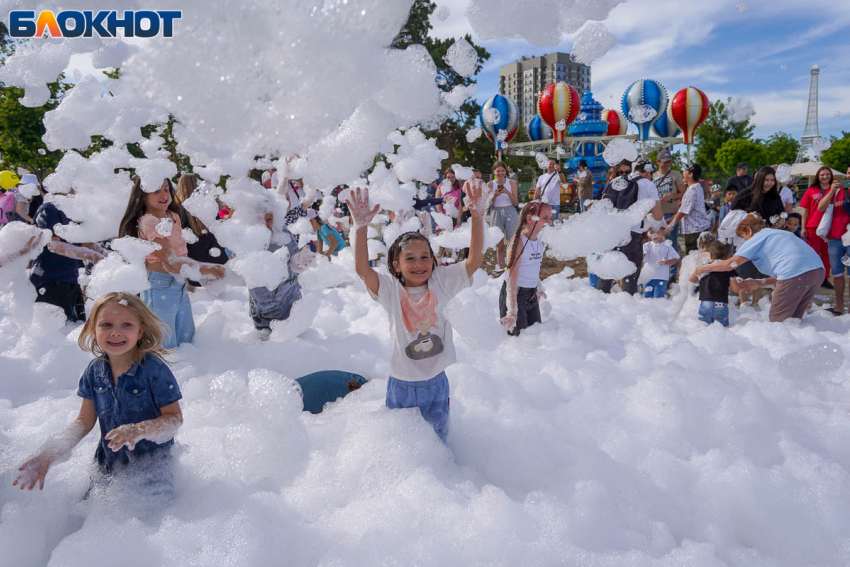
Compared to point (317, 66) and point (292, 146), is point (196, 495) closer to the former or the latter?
point (292, 146)

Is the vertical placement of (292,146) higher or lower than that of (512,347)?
higher

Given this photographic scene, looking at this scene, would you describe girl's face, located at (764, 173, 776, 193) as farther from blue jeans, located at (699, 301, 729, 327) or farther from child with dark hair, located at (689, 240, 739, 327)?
blue jeans, located at (699, 301, 729, 327)

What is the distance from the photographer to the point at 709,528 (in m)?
2.05

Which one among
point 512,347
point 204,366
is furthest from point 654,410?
point 204,366

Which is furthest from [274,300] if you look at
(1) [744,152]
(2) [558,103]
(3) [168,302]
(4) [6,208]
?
(1) [744,152]

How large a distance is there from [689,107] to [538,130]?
6281mm

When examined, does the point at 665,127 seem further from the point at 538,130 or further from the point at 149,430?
the point at 149,430

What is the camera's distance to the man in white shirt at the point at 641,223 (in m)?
5.02

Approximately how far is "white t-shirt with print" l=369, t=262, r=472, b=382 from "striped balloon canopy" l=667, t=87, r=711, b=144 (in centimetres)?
946

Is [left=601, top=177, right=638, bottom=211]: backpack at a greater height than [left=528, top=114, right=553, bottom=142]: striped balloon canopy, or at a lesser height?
lesser

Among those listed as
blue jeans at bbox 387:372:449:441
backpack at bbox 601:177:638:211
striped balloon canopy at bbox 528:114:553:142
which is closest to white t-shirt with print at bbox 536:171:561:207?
backpack at bbox 601:177:638:211

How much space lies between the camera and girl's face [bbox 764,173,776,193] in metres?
5.08

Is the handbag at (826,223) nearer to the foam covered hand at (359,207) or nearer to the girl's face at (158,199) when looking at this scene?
the foam covered hand at (359,207)

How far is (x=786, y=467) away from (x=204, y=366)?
11.3 feet
